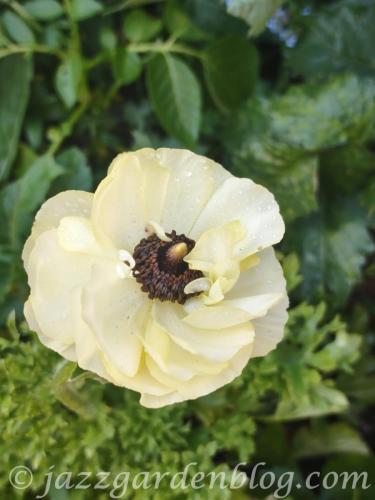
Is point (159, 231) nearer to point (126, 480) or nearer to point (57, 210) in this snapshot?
point (57, 210)

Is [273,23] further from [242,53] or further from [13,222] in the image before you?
[13,222]

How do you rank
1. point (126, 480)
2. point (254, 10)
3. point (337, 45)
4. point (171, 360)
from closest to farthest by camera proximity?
point (171, 360) < point (126, 480) < point (254, 10) < point (337, 45)

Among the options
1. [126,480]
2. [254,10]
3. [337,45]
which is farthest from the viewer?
[337,45]

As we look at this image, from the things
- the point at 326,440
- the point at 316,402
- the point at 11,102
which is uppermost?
the point at 11,102

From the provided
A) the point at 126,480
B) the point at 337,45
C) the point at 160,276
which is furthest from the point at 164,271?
the point at 337,45

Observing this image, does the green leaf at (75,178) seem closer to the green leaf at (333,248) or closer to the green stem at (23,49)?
the green stem at (23,49)

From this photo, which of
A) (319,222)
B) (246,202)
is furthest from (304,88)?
(246,202)
